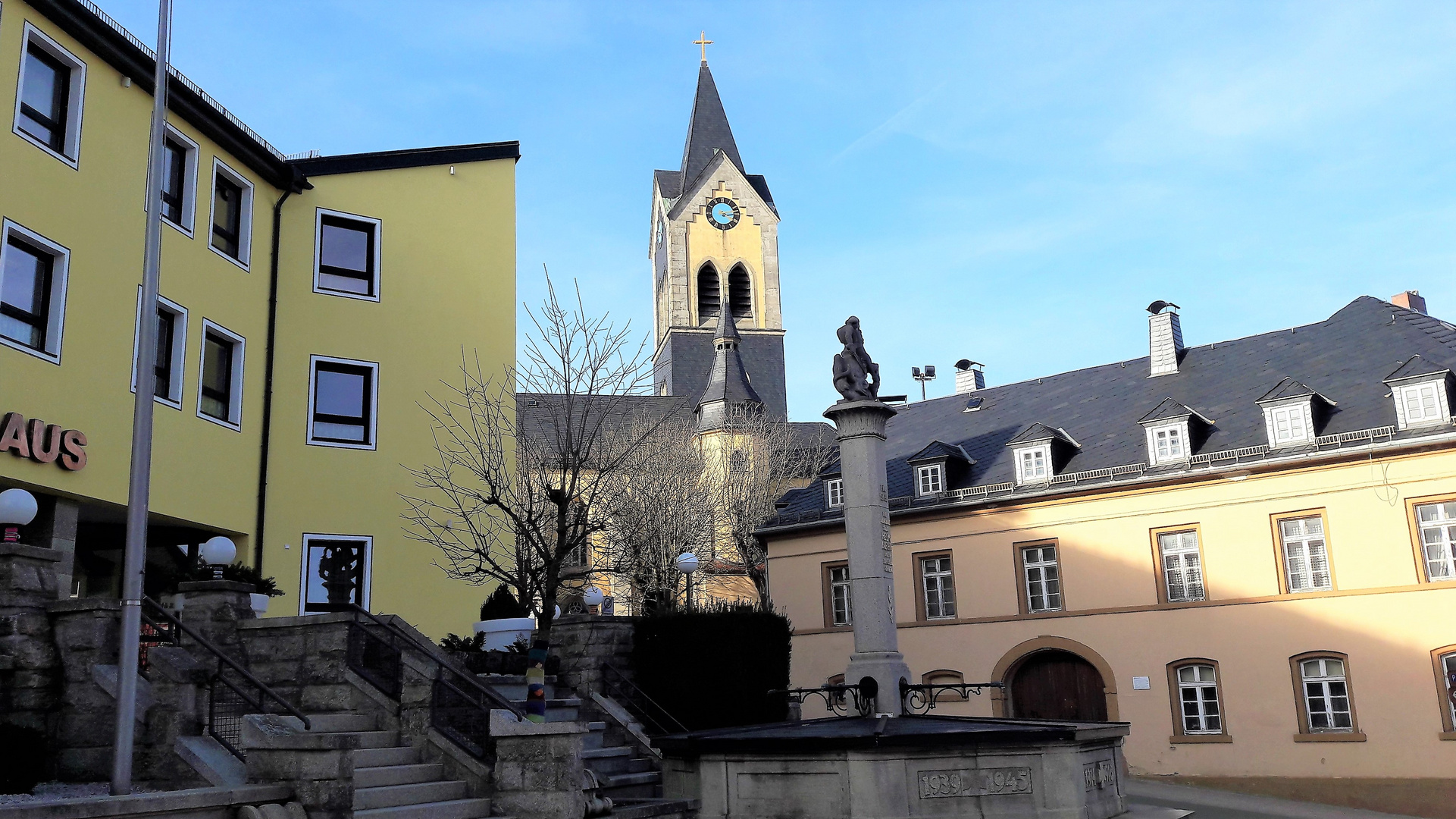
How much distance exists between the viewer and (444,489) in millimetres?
21172

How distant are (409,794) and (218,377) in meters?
11.0

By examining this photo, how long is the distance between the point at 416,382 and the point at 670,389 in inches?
1558

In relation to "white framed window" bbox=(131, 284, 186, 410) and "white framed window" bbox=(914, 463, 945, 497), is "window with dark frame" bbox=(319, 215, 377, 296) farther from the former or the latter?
"white framed window" bbox=(914, 463, 945, 497)

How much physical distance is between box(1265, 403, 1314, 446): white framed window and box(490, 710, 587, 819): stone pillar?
65.6ft

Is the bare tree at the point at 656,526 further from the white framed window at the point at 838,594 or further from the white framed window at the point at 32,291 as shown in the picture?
the white framed window at the point at 32,291

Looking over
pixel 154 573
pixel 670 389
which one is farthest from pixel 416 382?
pixel 670 389

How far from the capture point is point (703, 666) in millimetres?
16047

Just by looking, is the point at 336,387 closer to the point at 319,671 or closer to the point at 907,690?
the point at 319,671

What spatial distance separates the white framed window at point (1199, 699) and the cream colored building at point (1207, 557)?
→ 56mm

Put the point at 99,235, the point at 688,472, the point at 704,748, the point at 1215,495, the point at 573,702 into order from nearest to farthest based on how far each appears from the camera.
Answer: the point at 704,748 → the point at 573,702 → the point at 99,235 → the point at 1215,495 → the point at 688,472

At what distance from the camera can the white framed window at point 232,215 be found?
19500mm

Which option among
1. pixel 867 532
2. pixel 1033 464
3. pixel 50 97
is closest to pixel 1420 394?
pixel 1033 464

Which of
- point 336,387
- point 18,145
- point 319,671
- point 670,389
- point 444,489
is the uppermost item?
point 670,389

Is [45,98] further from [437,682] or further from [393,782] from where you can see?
[393,782]
